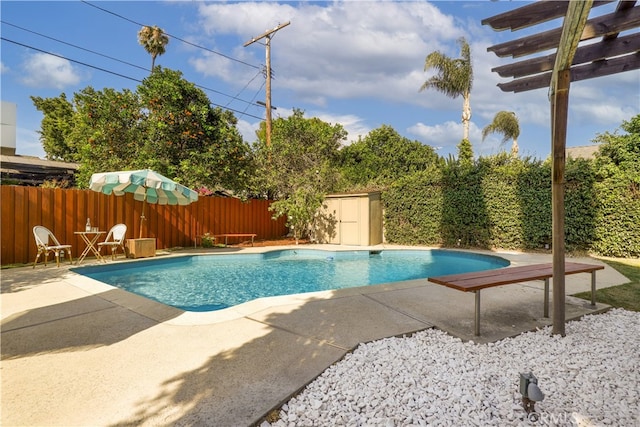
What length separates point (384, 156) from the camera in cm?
2605

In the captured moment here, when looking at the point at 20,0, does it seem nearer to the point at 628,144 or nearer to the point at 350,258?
the point at 350,258

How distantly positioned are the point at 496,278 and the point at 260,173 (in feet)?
38.9

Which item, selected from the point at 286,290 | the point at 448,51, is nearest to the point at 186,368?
the point at 286,290

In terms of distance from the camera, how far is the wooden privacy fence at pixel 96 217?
712 centimetres

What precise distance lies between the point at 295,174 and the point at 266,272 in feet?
22.6

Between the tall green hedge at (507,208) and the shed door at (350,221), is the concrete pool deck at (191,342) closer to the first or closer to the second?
the tall green hedge at (507,208)

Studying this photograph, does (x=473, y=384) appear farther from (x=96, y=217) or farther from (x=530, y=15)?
(x=96, y=217)

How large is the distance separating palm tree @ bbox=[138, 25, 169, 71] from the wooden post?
24.3 meters

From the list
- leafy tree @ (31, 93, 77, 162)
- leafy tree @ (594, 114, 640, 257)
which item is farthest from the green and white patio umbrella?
leafy tree @ (31, 93, 77, 162)

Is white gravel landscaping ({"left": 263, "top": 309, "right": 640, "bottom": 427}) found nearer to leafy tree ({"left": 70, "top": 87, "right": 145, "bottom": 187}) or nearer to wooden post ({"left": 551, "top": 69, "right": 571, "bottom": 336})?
wooden post ({"left": 551, "top": 69, "right": 571, "bottom": 336})

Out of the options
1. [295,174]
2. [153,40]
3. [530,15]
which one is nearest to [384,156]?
[295,174]

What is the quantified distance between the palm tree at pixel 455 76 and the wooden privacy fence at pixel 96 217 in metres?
14.1

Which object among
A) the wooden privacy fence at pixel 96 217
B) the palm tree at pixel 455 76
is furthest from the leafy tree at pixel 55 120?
the palm tree at pixel 455 76

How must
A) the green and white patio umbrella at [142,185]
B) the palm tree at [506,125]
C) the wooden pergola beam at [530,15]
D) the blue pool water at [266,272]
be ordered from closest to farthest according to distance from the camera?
the wooden pergola beam at [530,15]
the blue pool water at [266,272]
the green and white patio umbrella at [142,185]
the palm tree at [506,125]
